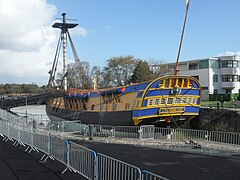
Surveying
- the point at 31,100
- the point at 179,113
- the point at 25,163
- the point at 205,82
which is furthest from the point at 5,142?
the point at 205,82

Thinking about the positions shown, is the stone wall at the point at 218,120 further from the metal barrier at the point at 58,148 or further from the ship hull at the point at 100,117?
the metal barrier at the point at 58,148

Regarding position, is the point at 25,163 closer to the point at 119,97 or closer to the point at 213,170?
the point at 213,170

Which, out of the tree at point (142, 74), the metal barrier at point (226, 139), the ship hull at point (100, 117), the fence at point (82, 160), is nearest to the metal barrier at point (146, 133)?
the metal barrier at point (226, 139)

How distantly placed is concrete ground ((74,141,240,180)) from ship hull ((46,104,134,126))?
27.1ft

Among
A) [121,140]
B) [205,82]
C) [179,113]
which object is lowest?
[121,140]

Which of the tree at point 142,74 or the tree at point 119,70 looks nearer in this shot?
the tree at point 142,74

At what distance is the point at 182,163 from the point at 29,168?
5.28 metres

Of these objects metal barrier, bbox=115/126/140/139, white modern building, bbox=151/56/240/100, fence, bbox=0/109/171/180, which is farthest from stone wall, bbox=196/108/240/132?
white modern building, bbox=151/56/240/100

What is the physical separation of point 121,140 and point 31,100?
19.3m

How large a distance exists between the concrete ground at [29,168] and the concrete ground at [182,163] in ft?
9.13

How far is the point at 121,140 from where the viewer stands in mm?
16562

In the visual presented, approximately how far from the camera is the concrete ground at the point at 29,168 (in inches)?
281

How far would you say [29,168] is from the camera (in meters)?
8.05

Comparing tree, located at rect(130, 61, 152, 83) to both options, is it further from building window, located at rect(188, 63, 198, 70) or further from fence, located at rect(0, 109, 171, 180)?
fence, located at rect(0, 109, 171, 180)
